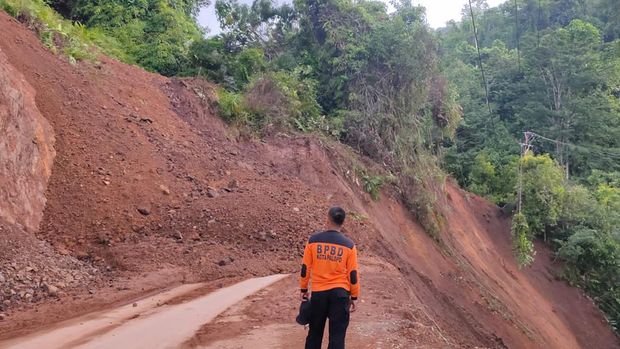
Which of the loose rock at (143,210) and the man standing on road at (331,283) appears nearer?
the man standing on road at (331,283)

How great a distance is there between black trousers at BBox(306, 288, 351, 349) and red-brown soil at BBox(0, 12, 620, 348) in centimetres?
134

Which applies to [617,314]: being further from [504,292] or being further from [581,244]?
[504,292]

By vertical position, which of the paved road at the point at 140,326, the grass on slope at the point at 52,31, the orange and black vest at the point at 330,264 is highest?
the grass on slope at the point at 52,31

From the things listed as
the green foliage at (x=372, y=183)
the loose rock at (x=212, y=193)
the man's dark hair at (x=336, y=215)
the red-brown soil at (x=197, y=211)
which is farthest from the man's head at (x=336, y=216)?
the green foliage at (x=372, y=183)

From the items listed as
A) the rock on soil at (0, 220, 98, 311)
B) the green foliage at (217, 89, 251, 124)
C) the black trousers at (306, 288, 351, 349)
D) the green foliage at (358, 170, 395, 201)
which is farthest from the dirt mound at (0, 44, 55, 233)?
the green foliage at (358, 170, 395, 201)

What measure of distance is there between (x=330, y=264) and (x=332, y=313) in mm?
441

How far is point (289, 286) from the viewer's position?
8594mm

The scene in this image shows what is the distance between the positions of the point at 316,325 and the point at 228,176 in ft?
25.8

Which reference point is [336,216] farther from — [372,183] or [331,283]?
[372,183]

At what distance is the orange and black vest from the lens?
16.6 ft

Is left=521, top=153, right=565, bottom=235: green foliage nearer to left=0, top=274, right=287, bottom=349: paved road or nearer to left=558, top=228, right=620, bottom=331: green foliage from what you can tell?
left=558, top=228, right=620, bottom=331: green foliage

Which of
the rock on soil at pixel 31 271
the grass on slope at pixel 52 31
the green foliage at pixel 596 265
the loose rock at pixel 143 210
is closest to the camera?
the rock on soil at pixel 31 271

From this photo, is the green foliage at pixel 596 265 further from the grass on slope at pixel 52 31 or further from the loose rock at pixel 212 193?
the grass on slope at pixel 52 31

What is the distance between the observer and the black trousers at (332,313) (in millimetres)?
4996
